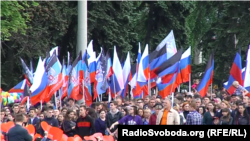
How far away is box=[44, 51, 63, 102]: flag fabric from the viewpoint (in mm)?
20542

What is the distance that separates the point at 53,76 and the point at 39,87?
87cm

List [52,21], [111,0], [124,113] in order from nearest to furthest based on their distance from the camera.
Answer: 1. [124,113]
2. [52,21]
3. [111,0]

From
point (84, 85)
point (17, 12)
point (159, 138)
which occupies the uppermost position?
point (17, 12)

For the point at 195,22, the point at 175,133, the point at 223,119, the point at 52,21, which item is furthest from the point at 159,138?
the point at 195,22

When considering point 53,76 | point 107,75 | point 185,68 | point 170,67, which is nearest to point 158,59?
point 170,67

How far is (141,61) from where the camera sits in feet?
67.5

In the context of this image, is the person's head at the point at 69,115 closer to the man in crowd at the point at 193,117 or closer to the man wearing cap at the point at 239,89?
the man in crowd at the point at 193,117

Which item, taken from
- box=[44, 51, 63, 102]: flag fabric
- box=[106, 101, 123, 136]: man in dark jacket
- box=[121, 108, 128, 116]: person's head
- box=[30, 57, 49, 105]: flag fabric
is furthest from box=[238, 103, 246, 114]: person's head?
box=[44, 51, 63, 102]: flag fabric

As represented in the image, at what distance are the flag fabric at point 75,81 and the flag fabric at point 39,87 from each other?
1129 millimetres

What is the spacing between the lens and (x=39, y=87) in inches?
792

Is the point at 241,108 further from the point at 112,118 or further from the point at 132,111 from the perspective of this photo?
the point at 112,118

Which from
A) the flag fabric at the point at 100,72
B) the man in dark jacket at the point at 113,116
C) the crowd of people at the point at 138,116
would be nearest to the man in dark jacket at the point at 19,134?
the crowd of people at the point at 138,116

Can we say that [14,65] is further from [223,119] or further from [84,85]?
[223,119]

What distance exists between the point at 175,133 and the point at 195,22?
30.7 m
